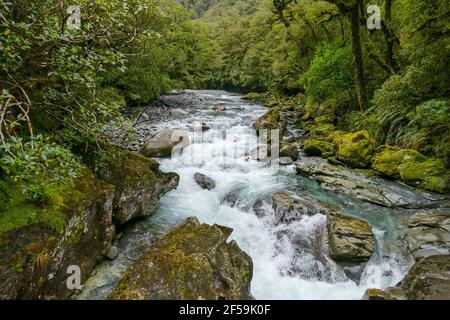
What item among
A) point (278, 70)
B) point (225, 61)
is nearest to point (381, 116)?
point (278, 70)

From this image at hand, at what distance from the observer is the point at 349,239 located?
6980mm

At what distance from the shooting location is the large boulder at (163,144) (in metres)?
12.8

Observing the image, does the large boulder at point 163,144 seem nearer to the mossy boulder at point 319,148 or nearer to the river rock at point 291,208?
the mossy boulder at point 319,148

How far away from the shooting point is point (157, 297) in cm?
437

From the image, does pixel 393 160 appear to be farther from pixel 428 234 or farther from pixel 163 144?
pixel 163 144

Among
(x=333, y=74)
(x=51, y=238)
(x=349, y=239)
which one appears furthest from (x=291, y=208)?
(x=333, y=74)

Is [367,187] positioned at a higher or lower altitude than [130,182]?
lower

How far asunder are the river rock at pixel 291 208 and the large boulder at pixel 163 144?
18.9ft

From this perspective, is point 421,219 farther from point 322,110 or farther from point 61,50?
point 322,110

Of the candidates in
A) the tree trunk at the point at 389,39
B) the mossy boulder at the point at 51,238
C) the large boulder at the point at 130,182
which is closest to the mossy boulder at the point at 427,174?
the tree trunk at the point at 389,39

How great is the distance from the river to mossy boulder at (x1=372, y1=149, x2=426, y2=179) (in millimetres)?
2342

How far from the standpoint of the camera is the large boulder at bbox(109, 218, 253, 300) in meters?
4.48

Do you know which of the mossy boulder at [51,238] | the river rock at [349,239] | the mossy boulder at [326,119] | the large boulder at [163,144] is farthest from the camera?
the mossy boulder at [326,119]

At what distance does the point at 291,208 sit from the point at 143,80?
14.3 meters
